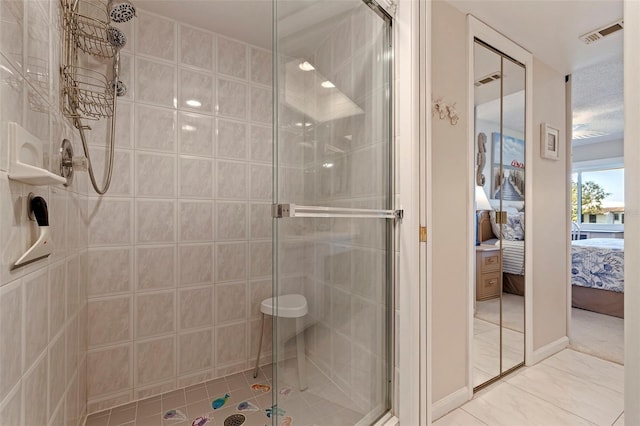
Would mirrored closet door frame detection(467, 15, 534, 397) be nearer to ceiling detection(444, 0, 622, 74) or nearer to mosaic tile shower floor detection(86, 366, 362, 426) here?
ceiling detection(444, 0, 622, 74)

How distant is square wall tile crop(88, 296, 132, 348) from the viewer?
1.64 m

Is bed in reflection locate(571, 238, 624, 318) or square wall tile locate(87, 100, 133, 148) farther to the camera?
bed in reflection locate(571, 238, 624, 318)

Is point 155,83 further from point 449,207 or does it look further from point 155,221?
point 449,207

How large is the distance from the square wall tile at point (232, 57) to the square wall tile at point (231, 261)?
1278mm

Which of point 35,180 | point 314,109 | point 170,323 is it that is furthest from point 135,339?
point 314,109

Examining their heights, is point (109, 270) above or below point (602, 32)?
below

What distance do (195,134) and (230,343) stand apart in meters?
1.51

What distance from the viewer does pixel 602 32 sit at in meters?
1.94

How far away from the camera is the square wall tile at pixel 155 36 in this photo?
1786mm

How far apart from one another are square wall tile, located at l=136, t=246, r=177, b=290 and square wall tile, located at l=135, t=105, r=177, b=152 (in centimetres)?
66

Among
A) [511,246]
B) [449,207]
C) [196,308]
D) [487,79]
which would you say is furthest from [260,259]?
[487,79]

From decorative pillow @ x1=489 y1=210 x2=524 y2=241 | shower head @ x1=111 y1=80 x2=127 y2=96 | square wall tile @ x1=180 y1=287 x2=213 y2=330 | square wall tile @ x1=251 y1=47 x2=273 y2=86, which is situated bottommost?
square wall tile @ x1=180 y1=287 x2=213 y2=330

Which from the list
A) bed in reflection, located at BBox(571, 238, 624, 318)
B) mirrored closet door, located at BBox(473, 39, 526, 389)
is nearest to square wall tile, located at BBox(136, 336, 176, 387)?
mirrored closet door, located at BBox(473, 39, 526, 389)

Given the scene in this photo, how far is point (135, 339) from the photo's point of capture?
1750 millimetres
